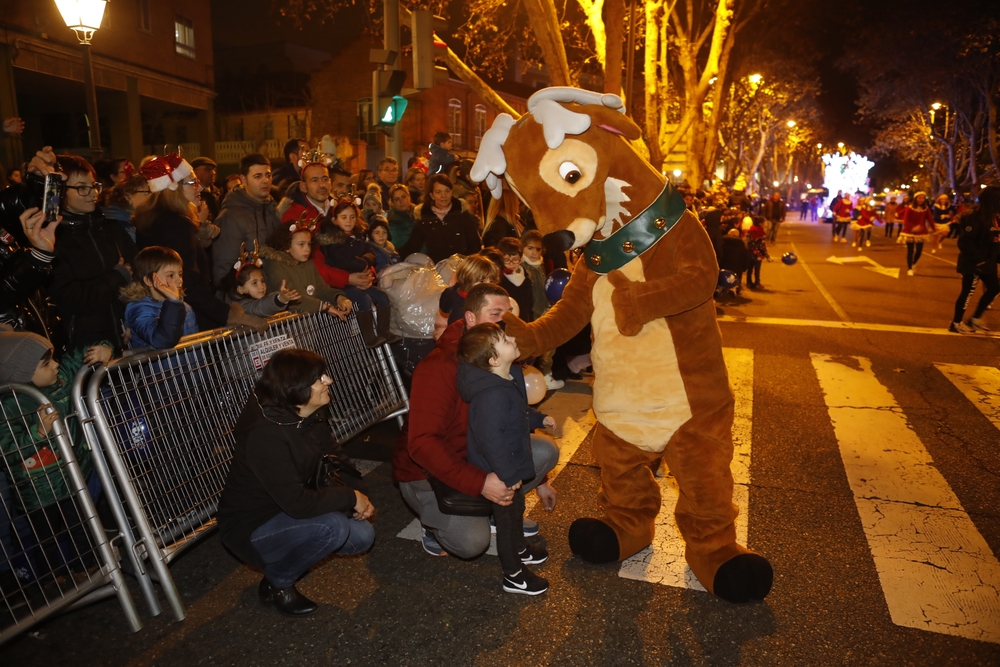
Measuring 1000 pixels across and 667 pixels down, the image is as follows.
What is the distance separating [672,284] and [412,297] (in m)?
2.85

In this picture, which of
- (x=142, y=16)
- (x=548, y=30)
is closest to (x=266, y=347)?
(x=548, y=30)

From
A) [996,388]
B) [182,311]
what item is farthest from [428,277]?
[996,388]

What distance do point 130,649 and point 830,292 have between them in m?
13.1

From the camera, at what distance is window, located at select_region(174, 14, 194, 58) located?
803 inches

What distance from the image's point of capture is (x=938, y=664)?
285cm

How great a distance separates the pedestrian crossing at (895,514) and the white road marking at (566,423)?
1cm

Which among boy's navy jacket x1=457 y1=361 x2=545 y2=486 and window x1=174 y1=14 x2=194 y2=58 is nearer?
boy's navy jacket x1=457 y1=361 x2=545 y2=486

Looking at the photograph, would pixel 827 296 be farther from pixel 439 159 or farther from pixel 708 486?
pixel 708 486

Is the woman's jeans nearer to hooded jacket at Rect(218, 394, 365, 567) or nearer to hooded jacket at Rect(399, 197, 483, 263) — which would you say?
hooded jacket at Rect(399, 197, 483, 263)

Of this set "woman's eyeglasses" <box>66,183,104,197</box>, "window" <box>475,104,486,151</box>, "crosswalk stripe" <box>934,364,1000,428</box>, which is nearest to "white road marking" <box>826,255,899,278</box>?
"crosswalk stripe" <box>934,364,1000,428</box>

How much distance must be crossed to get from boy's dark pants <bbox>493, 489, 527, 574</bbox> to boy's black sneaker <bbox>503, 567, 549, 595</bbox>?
27 mm

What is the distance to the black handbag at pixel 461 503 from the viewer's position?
3.39m

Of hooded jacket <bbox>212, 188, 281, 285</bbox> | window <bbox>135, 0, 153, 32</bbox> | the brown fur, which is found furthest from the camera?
window <bbox>135, 0, 153, 32</bbox>

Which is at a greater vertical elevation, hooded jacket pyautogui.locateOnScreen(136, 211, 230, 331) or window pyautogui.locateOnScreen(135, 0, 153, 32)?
window pyautogui.locateOnScreen(135, 0, 153, 32)
